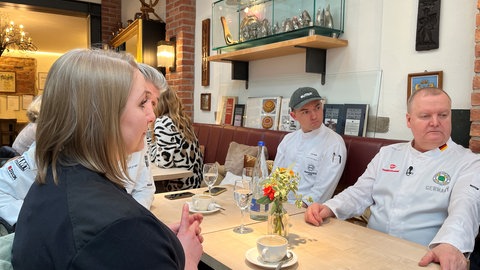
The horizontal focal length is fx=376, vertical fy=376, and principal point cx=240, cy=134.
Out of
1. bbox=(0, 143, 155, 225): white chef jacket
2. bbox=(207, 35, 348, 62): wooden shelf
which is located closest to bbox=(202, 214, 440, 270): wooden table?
bbox=(0, 143, 155, 225): white chef jacket

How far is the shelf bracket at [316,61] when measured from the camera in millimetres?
3154

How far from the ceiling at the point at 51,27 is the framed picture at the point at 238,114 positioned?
184 inches

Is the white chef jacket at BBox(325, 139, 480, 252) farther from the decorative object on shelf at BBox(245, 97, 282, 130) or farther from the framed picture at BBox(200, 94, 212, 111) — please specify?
Result: the framed picture at BBox(200, 94, 212, 111)

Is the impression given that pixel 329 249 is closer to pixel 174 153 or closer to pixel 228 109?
pixel 174 153

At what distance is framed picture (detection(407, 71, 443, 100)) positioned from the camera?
7.95 ft

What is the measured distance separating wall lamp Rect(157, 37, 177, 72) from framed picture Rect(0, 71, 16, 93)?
6.81 m

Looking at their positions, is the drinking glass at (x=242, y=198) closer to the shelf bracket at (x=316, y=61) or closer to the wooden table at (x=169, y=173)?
the wooden table at (x=169, y=173)

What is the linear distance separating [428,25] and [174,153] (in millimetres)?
2009

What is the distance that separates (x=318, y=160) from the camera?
2.57 meters

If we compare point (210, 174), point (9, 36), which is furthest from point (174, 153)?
point (9, 36)

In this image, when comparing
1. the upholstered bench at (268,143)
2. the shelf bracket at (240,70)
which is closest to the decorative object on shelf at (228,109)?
the upholstered bench at (268,143)

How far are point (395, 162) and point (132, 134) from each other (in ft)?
4.88

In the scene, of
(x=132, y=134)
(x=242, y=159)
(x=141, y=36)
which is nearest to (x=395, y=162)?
(x=132, y=134)

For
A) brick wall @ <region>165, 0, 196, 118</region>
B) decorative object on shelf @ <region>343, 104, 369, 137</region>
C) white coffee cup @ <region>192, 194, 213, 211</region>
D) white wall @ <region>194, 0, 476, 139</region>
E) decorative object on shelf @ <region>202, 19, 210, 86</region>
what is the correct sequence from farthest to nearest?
1. brick wall @ <region>165, 0, 196, 118</region>
2. decorative object on shelf @ <region>202, 19, 210, 86</region>
3. decorative object on shelf @ <region>343, 104, 369, 137</region>
4. white wall @ <region>194, 0, 476, 139</region>
5. white coffee cup @ <region>192, 194, 213, 211</region>
